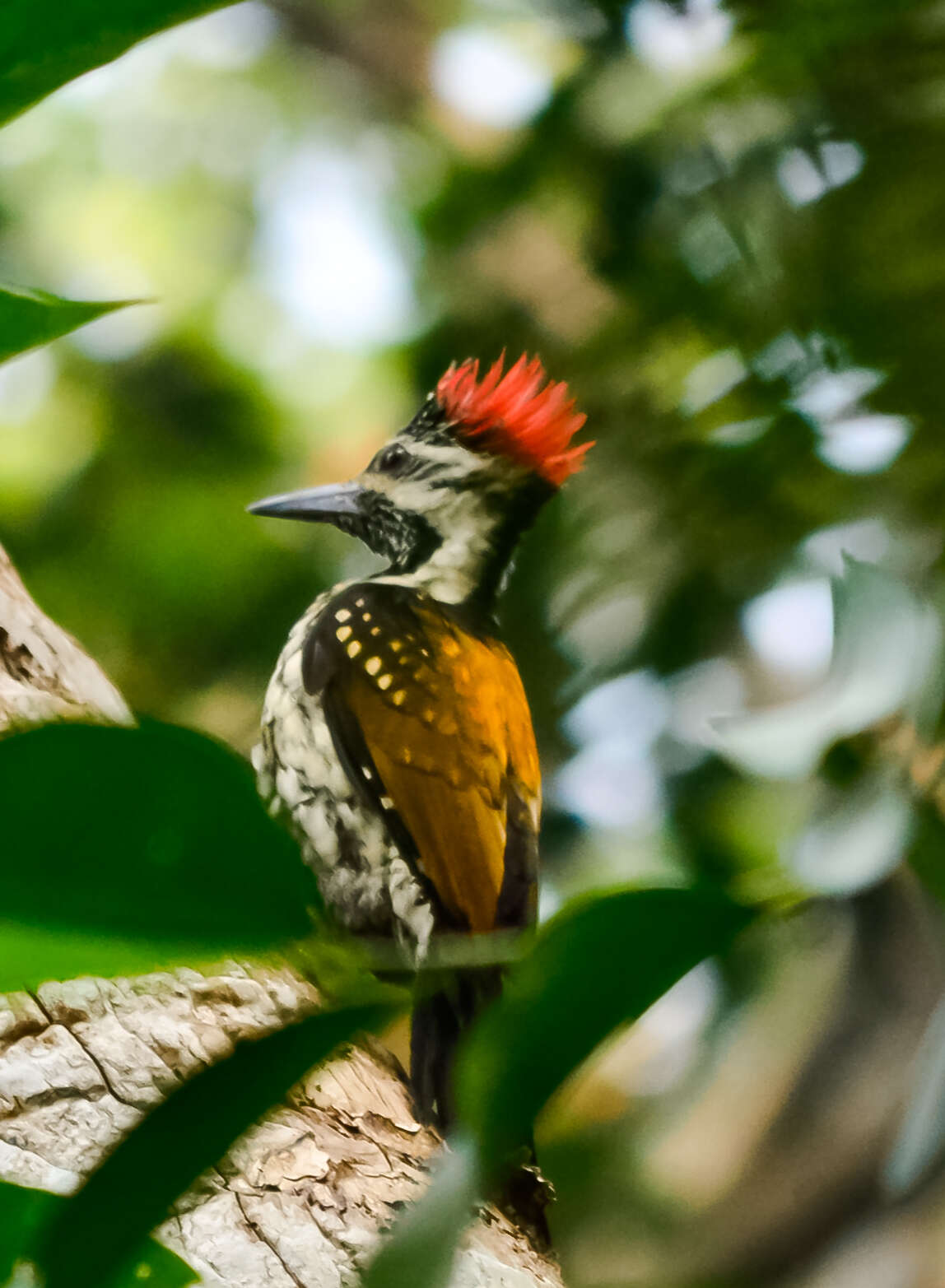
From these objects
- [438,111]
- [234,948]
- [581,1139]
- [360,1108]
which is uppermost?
[438,111]

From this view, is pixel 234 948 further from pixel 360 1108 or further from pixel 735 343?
pixel 735 343

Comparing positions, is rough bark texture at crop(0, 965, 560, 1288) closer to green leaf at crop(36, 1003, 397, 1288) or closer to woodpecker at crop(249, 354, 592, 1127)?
woodpecker at crop(249, 354, 592, 1127)

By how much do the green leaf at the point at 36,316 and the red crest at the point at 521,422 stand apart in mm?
975

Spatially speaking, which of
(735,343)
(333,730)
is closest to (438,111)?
(735,343)

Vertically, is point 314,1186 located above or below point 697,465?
below

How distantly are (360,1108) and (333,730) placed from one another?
1.12ft

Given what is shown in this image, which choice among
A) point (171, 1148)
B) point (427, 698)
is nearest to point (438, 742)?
point (427, 698)

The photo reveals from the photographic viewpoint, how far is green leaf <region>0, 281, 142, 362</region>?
16.0 inches

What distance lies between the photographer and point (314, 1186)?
907 mm

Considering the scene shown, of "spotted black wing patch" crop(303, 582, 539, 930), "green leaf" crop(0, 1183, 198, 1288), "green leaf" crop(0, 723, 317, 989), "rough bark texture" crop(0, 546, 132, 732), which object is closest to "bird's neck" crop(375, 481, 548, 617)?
"spotted black wing patch" crop(303, 582, 539, 930)

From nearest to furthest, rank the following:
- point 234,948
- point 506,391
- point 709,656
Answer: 1. point 234,948
2. point 506,391
3. point 709,656

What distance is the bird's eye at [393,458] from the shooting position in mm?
1466

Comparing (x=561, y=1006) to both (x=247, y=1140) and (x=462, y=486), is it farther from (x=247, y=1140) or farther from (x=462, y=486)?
(x=462, y=486)

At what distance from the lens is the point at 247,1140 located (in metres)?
0.82
